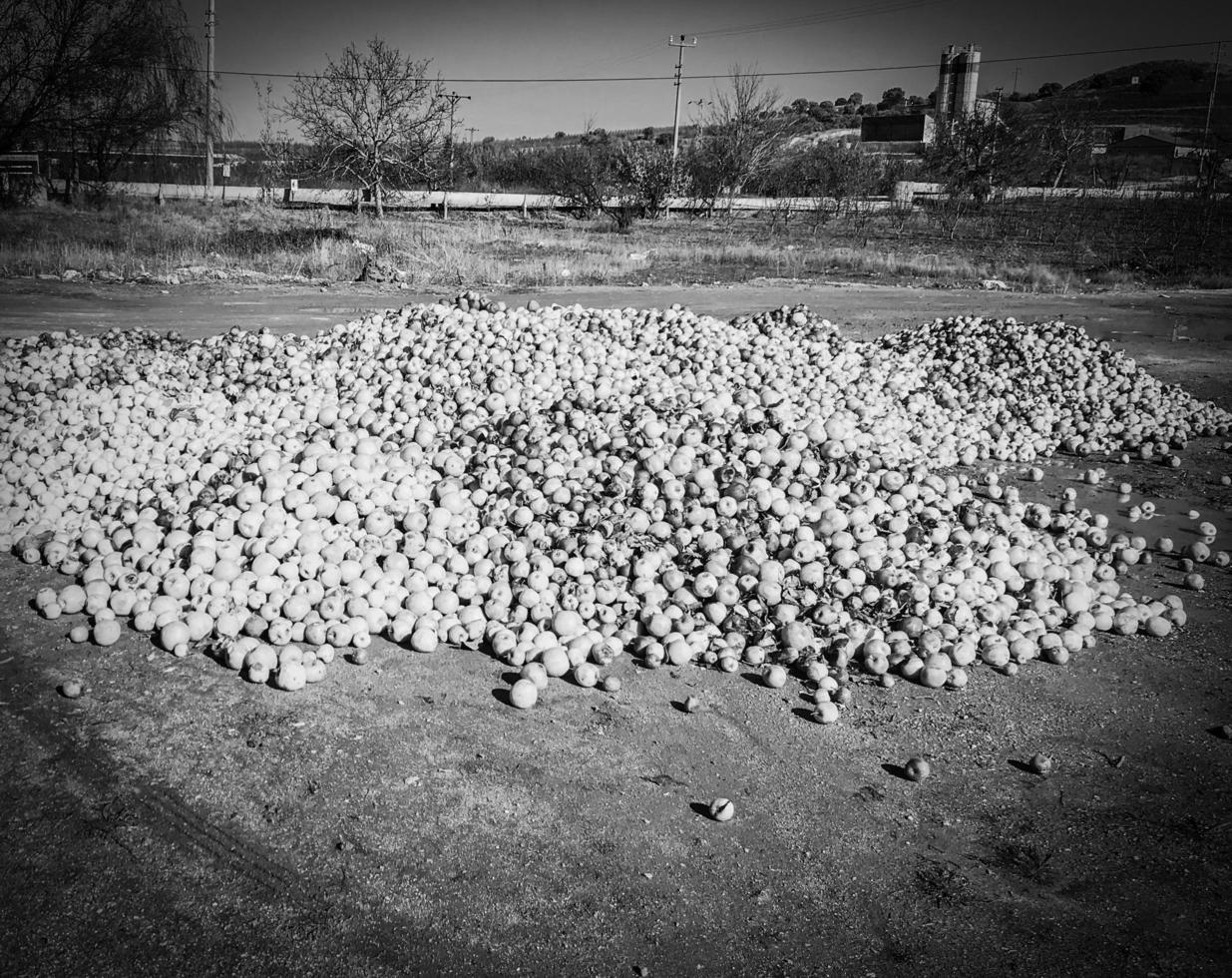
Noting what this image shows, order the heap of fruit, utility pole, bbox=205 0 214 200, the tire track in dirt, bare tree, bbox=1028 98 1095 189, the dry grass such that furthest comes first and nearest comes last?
bare tree, bbox=1028 98 1095 189
utility pole, bbox=205 0 214 200
the dry grass
the heap of fruit
the tire track in dirt

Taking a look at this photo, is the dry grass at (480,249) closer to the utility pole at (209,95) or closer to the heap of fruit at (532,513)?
the utility pole at (209,95)

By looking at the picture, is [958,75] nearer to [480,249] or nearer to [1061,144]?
[1061,144]

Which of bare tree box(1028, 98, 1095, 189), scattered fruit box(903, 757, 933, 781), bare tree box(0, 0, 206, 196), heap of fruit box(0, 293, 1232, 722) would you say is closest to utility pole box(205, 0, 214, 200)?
bare tree box(0, 0, 206, 196)

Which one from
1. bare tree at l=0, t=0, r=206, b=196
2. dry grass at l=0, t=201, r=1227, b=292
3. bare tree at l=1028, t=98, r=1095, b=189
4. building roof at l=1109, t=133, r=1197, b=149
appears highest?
building roof at l=1109, t=133, r=1197, b=149

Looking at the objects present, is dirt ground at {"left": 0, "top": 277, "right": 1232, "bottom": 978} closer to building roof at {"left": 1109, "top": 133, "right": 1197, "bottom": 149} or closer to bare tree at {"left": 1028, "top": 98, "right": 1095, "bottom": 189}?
bare tree at {"left": 1028, "top": 98, "right": 1095, "bottom": 189}

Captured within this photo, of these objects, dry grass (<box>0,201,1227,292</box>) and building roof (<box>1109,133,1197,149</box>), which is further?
building roof (<box>1109,133,1197,149</box>)

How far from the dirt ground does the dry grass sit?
15.3 meters

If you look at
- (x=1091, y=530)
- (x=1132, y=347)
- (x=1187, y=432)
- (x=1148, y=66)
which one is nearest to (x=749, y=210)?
(x=1132, y=347)

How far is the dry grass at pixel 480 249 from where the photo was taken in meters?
18.8

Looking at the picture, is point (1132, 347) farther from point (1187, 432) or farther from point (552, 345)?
point (552, 345)

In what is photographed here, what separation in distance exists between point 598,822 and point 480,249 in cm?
2410

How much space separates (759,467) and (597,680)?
2203 mm

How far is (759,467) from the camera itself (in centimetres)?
579

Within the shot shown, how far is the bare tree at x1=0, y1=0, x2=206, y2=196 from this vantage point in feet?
62.2
